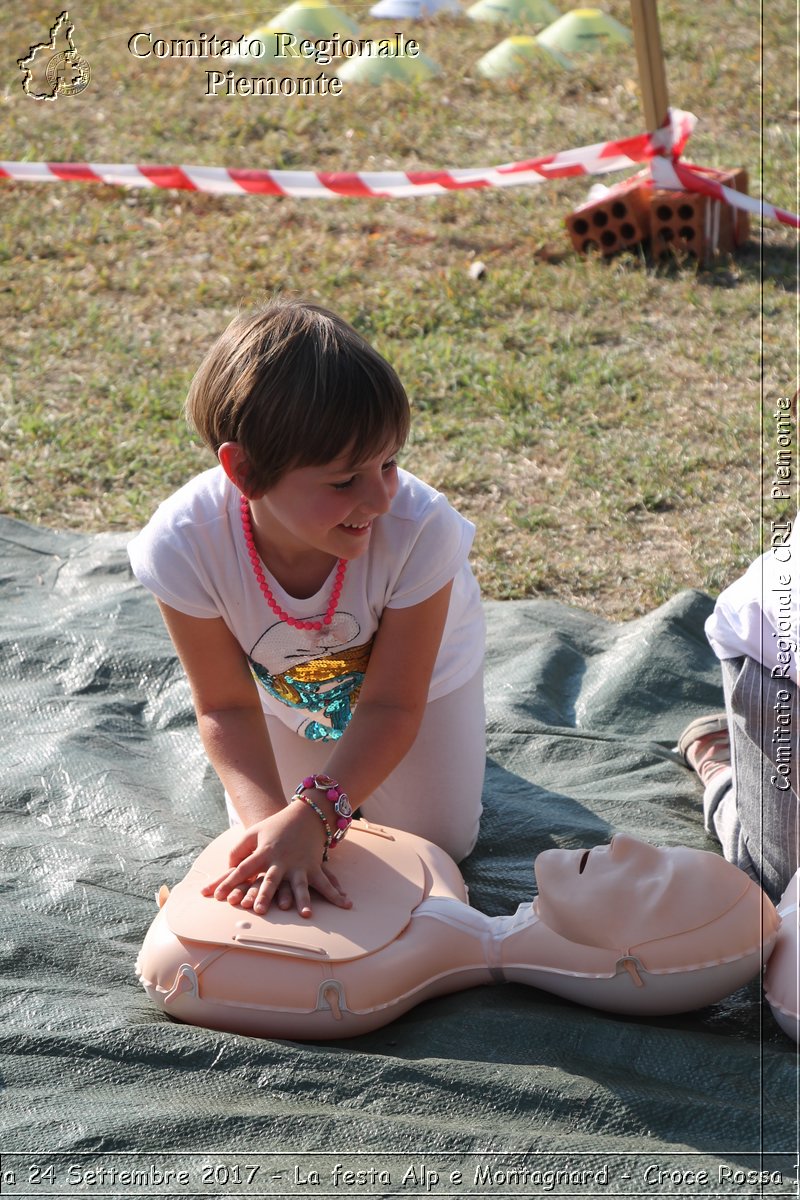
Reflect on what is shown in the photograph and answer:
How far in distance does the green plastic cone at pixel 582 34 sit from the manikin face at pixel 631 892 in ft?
21.8

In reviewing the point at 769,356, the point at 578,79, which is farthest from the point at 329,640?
the point at 578,79

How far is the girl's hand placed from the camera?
177 cm

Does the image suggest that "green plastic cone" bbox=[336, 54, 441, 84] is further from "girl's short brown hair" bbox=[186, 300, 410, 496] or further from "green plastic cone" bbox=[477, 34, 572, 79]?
"girl's short brown hair" bbox=[186, 300, 410, 496]

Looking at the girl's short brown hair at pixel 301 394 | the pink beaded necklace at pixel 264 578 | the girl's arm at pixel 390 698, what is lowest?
the girl's arm at pixel 390 698

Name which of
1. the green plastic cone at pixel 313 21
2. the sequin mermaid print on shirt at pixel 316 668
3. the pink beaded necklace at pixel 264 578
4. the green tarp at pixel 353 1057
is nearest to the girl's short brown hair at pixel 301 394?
the pink beaded necklace at pixel 264 578

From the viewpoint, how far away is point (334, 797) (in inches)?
72.2

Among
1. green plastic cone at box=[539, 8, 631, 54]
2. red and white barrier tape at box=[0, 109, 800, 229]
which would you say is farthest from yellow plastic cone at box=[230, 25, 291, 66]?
red and white barrier tape at box=[0, 109, 800, 229]

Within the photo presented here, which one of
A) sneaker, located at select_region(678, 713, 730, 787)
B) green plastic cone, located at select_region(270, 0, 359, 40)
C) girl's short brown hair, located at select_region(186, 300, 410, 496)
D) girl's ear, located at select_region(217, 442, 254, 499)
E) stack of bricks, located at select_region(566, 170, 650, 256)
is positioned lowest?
sneaker, located at select_region(678, 713, 730, 787)

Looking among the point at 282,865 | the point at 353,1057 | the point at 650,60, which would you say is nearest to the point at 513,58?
the point at 650,60

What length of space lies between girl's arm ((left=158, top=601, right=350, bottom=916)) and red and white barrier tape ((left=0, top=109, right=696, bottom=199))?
12.6ft

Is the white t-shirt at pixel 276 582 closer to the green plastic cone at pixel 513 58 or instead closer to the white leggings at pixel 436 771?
the white leggings at pixel 436 771

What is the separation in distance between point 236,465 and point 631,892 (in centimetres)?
79

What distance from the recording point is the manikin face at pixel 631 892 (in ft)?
5.51

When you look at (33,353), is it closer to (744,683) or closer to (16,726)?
(16,726)
